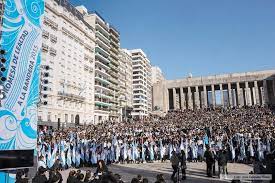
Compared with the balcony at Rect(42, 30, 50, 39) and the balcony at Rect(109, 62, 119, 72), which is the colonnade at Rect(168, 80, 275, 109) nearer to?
the balcony at Rect(109, 62, 119, 72)

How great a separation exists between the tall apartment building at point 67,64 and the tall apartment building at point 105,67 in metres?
3.58

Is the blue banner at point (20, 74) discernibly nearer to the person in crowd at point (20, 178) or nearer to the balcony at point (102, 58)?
the person in crowd at point (20, 178)

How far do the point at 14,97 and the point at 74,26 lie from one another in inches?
2194

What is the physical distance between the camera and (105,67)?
82000 millimetres

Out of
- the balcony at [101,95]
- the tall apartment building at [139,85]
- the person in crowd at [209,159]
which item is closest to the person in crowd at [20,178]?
the person in crowd at [209,159]

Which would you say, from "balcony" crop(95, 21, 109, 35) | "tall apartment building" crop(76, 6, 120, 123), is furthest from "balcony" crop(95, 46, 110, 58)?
"balcony" crop(95, 21, 109, 35)

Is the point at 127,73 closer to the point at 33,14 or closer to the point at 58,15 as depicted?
the point at 58,15

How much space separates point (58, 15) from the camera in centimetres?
5703

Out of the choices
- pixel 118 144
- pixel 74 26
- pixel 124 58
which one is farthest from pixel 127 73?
pixel 118 144

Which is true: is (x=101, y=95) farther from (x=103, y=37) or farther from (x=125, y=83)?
(x=125, y=83)

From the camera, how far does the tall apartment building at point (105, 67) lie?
76.1m

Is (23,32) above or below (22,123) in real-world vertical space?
above

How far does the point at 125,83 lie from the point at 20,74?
9328cm

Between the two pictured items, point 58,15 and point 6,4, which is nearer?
point 6,4
